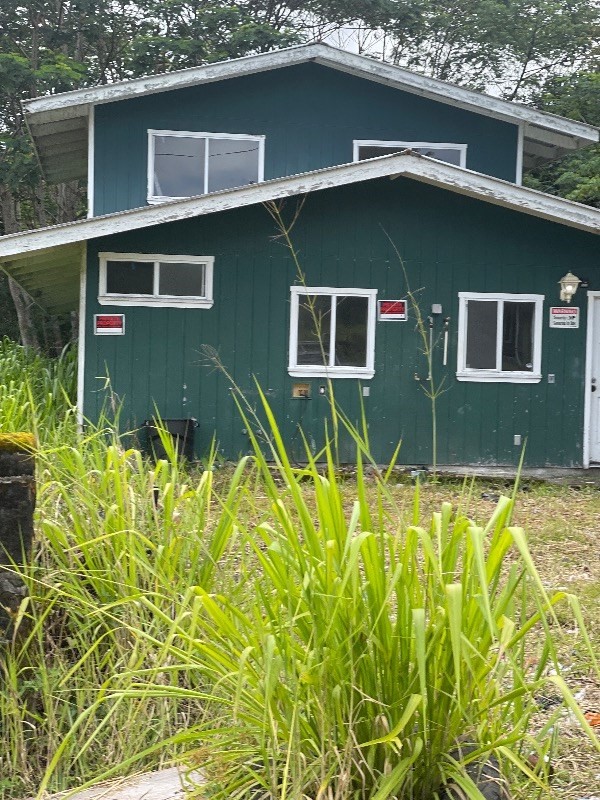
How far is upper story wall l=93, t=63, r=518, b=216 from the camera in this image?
1320 centimetres

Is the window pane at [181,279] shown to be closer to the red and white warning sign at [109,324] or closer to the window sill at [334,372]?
→ the red and white warning sign at [109,324]

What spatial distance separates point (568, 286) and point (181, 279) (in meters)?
4.43

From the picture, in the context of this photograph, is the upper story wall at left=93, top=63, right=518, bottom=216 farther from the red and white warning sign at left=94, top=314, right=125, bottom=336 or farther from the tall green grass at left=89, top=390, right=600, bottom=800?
the tall green grass at left=89, top=390, right=600, bottom=800

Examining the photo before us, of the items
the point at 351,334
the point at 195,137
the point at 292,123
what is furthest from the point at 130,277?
the point at 292,123

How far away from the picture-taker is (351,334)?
11234mm

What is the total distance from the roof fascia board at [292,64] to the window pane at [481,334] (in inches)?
147

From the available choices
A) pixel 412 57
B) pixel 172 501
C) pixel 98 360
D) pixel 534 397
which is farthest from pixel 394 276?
pixel 412 57

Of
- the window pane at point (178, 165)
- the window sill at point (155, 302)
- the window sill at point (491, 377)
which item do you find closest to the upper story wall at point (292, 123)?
the window pane at point (178, 165)

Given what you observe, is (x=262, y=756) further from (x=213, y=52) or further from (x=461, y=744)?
(x=213, y=52)

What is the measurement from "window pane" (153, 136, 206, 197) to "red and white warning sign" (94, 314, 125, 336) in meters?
3.09

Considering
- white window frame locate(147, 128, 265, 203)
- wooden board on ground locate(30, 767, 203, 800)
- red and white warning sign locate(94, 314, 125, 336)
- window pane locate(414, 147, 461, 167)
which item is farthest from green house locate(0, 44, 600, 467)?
wooden board on ground locate(30, 767, 203, 800)

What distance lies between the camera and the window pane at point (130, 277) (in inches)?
428

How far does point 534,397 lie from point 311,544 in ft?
30.8

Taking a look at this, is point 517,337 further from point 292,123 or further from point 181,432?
point 292,123
